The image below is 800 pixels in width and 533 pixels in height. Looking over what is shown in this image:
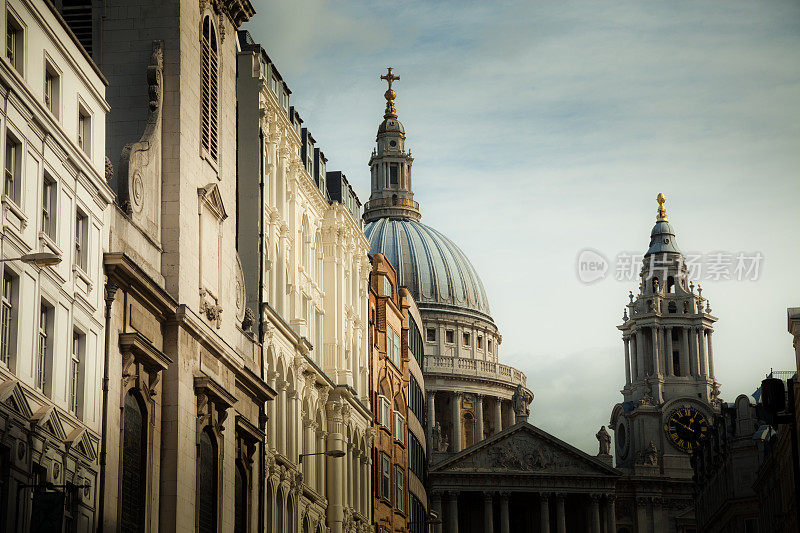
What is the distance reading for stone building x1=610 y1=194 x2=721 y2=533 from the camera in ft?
541

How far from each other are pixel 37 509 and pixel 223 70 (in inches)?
853

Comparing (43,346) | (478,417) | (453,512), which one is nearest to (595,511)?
(453,512)

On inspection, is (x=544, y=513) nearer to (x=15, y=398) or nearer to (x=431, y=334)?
(x=431, y=334)

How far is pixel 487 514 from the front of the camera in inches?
6029

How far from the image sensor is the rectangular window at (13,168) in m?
32.1

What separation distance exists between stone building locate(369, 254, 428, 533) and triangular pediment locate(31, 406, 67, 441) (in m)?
45.6

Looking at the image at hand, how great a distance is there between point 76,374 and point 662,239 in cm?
15072

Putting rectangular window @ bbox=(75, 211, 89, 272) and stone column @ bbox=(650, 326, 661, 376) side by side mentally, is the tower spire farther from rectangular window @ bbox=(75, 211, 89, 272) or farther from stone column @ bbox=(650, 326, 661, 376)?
rectangular window @ bbox=(75, 211, 89, 272)

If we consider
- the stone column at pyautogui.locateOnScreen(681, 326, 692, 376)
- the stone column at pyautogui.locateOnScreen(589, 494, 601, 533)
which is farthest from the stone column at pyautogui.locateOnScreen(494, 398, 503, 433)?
the stone column at pyautogui.locateOnScreen(589, 494, 601, 533)

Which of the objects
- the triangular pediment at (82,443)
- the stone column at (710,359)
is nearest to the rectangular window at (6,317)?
the triangular pediment at (82,443)

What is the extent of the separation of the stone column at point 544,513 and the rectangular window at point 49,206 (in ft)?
401

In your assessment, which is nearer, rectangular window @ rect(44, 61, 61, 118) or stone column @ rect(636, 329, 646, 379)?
rectangular window @ rect(44, 61, 61, 118)

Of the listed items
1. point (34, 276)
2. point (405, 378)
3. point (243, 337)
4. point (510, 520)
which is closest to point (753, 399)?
point (510, 520)

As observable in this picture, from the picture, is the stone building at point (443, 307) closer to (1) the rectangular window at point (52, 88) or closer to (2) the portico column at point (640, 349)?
(2) the portico column at point (640, 349)
